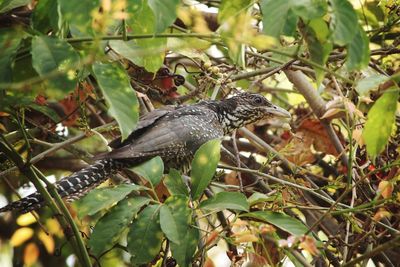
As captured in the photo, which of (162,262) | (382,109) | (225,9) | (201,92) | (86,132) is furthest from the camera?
(201,92)

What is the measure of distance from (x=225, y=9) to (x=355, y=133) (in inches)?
46.2

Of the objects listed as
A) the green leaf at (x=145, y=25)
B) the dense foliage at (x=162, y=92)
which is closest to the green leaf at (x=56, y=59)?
the dense foliage at (x=162, y=92)

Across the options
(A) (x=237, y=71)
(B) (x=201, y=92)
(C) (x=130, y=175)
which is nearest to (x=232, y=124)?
(B) (x=201, y=92)

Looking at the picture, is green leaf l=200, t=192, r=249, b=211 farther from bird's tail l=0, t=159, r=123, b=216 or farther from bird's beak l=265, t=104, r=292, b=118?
bird's beak l=265, t=104, r=292, b=118

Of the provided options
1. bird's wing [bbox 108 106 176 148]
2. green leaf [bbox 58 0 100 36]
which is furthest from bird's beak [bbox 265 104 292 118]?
green leaf [bbox 58 0 100 36]

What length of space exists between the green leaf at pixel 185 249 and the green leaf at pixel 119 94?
515mm

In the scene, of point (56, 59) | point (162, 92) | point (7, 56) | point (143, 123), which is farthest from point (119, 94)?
point (162, 92)

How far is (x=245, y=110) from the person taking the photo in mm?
4176

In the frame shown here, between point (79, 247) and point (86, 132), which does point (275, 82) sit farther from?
point (79, 247)

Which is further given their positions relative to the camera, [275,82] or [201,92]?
[275,82]

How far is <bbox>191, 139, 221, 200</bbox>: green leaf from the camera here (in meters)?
2.70

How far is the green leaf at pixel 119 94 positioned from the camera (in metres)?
2.19

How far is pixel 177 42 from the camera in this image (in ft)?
10.6

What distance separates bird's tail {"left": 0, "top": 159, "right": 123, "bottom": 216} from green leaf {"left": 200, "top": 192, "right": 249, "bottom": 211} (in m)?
0.58
